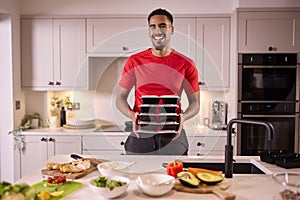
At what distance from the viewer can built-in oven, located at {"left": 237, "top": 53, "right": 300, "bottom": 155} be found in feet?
12.0

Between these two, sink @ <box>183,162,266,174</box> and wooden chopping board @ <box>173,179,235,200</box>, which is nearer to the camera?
wooden chopping board @ <box>173,179,235,200</box>

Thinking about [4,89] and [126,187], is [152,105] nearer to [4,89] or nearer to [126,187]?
[126,187]

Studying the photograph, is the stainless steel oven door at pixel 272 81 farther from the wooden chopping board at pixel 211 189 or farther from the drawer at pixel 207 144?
the wooden chopping board at pixel 211 189

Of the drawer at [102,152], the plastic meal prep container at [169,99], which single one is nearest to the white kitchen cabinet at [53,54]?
the drawer at [102,152]

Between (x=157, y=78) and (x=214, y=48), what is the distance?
5.93ft

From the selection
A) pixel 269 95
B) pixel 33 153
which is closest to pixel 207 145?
pixel 269 95

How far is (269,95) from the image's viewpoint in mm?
3652

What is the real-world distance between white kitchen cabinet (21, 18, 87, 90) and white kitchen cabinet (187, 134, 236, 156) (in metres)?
1.33

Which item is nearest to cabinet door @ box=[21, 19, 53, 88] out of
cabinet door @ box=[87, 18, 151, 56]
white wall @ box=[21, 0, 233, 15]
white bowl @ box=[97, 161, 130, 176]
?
white wall @ box=[21, 0, 233, 15]

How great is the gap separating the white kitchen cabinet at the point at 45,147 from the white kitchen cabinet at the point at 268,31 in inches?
77.2

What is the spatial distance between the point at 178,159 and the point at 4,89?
2.29 m

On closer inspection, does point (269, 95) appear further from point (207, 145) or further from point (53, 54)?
point (53, 54)

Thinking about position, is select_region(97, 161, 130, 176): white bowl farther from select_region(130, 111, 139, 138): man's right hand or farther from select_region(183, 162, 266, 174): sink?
select_region(183, 162, 266, 174): sink

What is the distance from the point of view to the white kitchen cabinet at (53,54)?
154 inches
